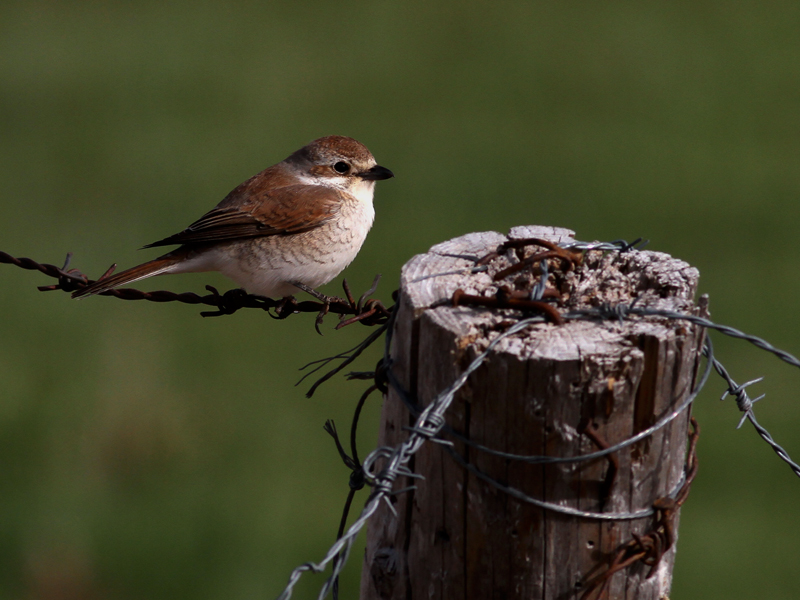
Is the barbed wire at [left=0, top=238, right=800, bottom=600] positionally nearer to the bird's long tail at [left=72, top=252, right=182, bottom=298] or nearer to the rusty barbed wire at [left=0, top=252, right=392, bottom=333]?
the rusty barbed wire at [left=0, top=252, right=392, bottom=333]

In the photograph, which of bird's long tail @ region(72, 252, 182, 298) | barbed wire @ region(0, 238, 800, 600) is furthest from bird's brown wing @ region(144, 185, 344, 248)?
barbed wire @ region(0, 238, 800, 600)

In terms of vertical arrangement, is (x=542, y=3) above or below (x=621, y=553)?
above

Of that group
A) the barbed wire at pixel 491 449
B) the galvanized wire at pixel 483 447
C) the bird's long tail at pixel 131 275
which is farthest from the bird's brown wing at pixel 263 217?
the galvanized wire at pixel 483 447

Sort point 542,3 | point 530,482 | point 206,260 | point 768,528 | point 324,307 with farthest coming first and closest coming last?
point 542,3 → point 768,528 → point 206,260 → point 324,307 → point 530,482

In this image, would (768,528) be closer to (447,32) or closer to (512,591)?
(512,591)

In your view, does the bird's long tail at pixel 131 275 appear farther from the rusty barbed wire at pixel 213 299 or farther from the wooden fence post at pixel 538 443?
the wooden fence post at pixel 538 443

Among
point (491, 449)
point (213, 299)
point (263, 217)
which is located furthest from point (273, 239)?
point (491, 449)

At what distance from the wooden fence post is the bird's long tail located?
2.53 metres

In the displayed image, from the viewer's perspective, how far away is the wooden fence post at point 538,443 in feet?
8.29

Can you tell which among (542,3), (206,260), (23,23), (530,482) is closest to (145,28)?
(23,23)

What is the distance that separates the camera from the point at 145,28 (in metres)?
16.7

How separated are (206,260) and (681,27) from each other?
13.3 metres

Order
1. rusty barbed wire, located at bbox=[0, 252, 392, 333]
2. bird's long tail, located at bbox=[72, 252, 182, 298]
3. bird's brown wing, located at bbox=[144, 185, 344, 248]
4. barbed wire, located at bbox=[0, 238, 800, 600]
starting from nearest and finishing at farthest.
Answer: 1. barbed wire, located at bbox=[0, 238, 800, 600]
2. rusty barbed wire, located at bbox=[0, 252, 392, 333]
3. bird's long tail, located at bbox=[72, 252, 182, 298]
4. bird's brown wing, located at bbox=[144, 185, 344, 248]

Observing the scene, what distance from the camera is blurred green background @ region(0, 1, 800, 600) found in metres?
6.81
